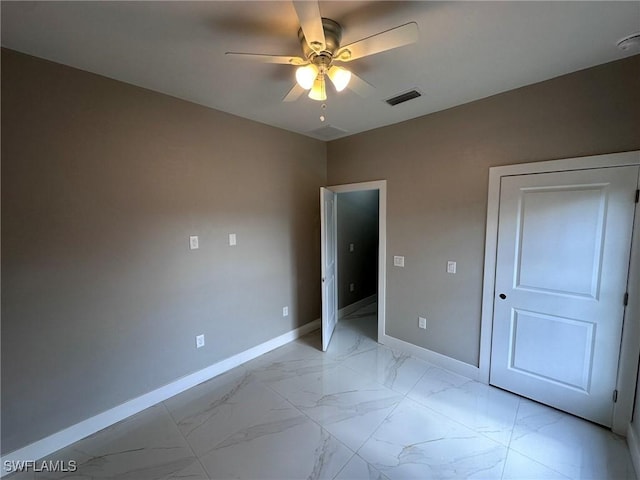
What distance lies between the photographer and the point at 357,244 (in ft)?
15.1

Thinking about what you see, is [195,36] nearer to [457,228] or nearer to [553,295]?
[457,228]

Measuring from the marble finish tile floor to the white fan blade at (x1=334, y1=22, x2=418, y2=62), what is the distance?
2439mm

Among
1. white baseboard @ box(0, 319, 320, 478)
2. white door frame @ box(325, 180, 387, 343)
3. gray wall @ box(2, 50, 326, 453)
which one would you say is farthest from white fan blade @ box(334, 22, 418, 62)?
white baseboard @ box(0, 319, 320, 478)

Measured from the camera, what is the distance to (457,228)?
263 cm

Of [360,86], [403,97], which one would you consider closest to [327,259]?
[403,97]

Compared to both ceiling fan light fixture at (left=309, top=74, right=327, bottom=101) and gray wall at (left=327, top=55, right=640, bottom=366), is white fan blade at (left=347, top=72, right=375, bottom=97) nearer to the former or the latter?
ceiling fan light fixture at (left=309, top=74, right=327, bottom=101)

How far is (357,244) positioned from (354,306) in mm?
1063

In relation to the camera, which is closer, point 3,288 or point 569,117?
A: point 3,288

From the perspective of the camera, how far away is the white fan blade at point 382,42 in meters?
1.23

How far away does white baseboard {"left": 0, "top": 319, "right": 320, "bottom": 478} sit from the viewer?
70.5 inches

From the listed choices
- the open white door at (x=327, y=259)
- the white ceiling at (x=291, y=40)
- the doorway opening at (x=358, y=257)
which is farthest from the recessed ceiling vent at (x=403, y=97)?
the doorway opening at (x=358, y=257)

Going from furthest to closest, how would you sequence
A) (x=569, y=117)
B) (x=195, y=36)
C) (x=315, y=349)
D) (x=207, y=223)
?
(x=315, y=349) → (x=207, y=223) → (x=569, y=117) → (x=195, y=36)

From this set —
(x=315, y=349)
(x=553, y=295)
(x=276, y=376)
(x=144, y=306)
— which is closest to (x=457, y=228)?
(x=553, y=295)

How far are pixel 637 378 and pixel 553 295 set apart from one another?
67 centimetres
